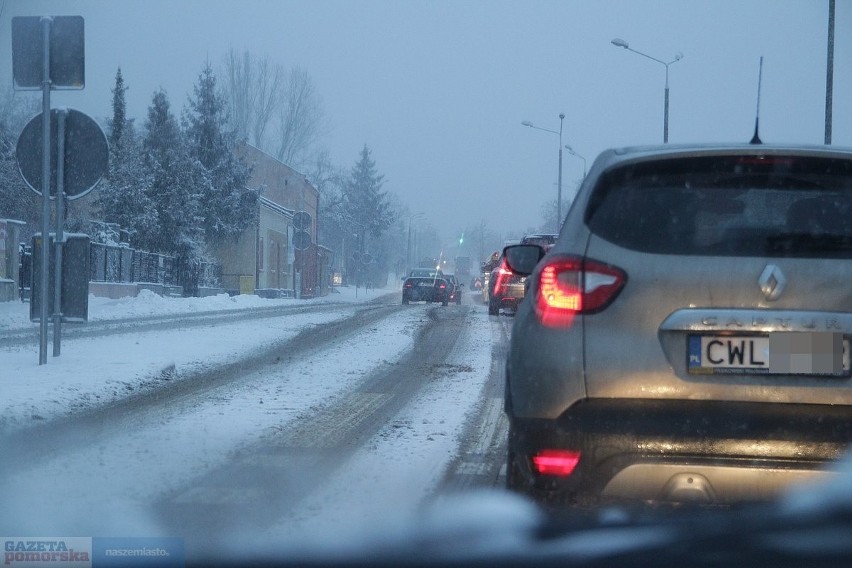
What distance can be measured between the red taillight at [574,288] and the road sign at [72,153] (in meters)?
7.07

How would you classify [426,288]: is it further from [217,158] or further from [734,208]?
[734,208]

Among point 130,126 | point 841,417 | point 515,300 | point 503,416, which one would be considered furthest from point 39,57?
point 130,126

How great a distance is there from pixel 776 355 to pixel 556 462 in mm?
834

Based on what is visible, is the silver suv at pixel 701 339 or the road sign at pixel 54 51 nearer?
the silver suv at pixel 701 339

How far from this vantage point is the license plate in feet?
11.2

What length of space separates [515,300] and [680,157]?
57.0 feet

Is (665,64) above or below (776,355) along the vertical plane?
above

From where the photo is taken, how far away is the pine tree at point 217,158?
1930 inches

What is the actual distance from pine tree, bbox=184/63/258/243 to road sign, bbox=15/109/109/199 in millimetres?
39203

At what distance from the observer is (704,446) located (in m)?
3.39

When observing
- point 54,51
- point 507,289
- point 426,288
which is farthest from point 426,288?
point 54,51

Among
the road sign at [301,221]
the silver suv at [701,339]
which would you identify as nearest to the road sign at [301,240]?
the road sign at [301,221]

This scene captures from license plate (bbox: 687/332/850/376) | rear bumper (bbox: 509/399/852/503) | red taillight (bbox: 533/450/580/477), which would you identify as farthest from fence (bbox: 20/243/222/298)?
license plate (bbox: 687/332/850/376)

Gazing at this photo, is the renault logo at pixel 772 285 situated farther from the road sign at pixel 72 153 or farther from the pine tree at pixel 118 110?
the pine tree at pixel 118 110
